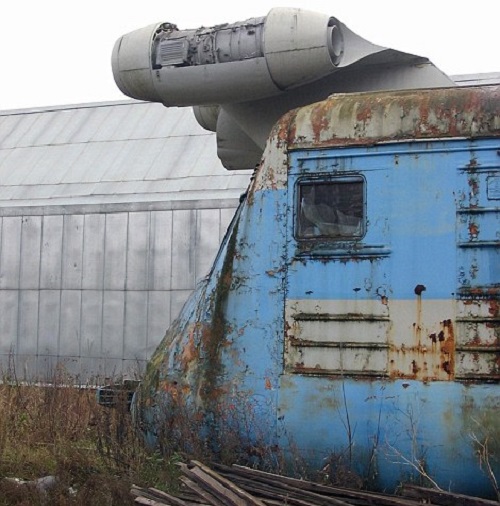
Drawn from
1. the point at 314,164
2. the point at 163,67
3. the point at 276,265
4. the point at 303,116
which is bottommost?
the point at 276,265

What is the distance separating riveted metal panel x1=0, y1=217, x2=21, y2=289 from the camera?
14953 mm

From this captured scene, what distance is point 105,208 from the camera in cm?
1458

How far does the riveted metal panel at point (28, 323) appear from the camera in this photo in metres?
14.6

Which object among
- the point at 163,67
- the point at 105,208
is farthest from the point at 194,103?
the point at 105,208

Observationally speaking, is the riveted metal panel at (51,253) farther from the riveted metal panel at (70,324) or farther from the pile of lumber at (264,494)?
the pile of lumber at (264,494)

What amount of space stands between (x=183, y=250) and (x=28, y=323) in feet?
11.8

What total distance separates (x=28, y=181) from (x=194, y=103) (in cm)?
1227

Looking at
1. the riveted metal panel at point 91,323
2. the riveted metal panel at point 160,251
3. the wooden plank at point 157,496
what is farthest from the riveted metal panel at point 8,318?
the wooden plank at point 157,496

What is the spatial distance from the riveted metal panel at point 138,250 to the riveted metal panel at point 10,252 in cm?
244

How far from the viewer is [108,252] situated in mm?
14336

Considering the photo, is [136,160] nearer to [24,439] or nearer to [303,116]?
[24,439]

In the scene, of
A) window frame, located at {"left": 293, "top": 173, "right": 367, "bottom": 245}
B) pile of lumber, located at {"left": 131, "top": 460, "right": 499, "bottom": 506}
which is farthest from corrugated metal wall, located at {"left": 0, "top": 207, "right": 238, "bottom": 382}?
pile of lumber, located at {"left": 131, "top": 460, "right": 499, "bottom": 506}

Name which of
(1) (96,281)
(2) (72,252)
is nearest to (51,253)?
(2) (72,252)

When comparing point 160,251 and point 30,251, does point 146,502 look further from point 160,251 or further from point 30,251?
point 30,251
